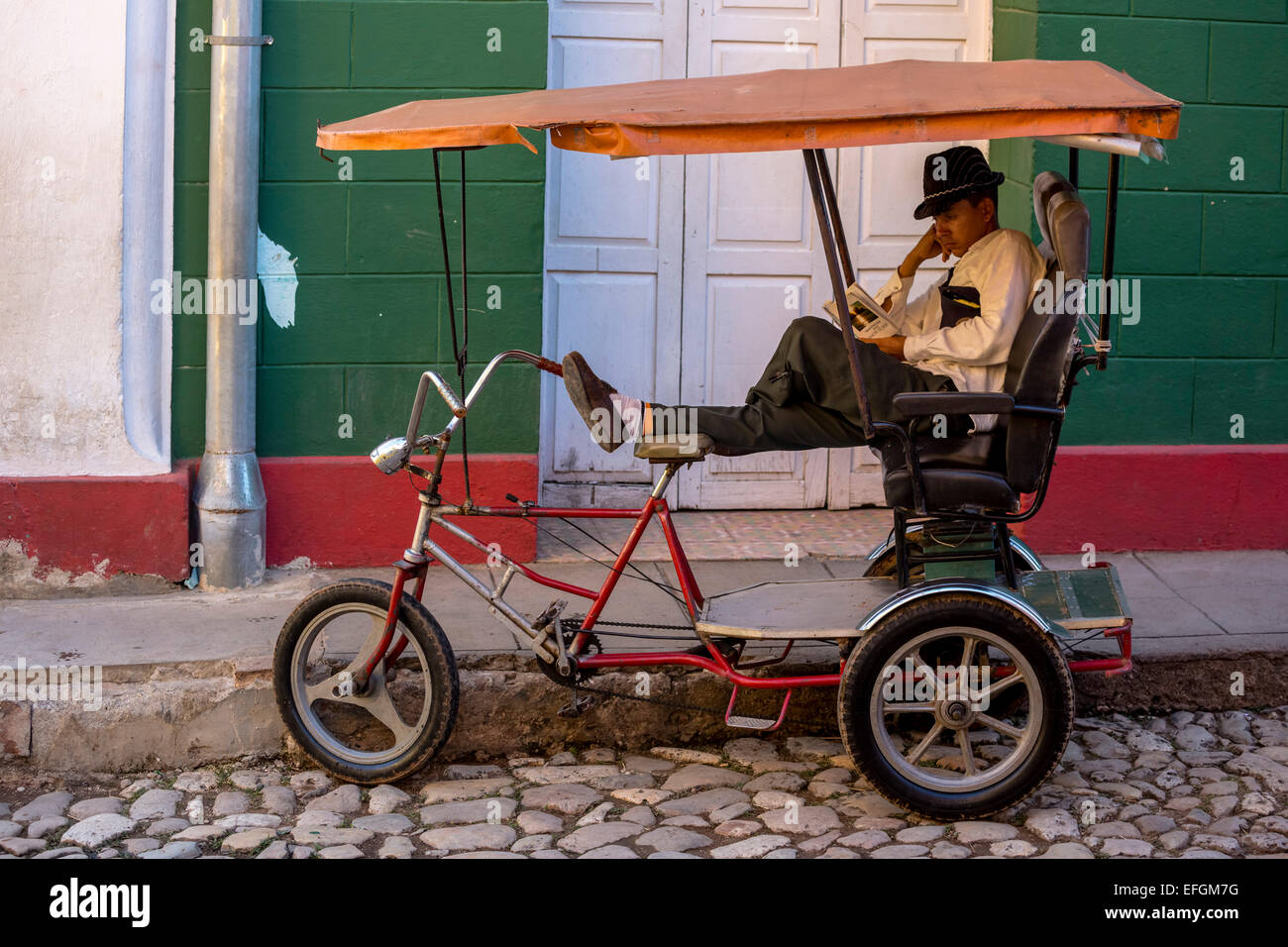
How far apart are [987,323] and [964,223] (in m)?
0.41

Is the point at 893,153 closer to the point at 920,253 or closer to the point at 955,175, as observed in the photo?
the point at 920,253

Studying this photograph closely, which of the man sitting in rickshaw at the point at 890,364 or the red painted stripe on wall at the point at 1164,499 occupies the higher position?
the man sitting in rickshaw at the point at 890,364

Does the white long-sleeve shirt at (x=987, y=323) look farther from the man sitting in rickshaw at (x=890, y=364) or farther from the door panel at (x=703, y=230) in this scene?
the door panel at (x=703, y=230)

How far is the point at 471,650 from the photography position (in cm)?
498

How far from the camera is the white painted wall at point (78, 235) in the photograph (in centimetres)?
562

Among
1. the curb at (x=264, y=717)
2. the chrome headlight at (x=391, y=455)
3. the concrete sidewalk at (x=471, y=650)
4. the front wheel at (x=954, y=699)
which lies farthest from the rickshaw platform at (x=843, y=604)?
the chrome headlight at (x=391, y=455)

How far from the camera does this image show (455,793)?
4.46 meters

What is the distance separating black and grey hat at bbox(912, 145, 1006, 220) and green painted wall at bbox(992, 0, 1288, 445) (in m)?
1.68

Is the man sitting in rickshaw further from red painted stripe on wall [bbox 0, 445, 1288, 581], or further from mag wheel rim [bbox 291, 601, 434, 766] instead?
red painted stripe on wall [bbox 0, 445, 1288, 581]

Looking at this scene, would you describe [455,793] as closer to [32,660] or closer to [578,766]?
[578,766]

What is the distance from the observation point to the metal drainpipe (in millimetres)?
5656

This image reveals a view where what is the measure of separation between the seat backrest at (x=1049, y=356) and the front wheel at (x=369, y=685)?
1754 millimetres

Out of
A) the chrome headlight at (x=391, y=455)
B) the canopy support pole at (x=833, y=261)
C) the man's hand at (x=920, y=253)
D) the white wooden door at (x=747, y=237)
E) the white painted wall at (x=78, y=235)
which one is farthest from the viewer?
the white wooden door at (x=747, y=237)

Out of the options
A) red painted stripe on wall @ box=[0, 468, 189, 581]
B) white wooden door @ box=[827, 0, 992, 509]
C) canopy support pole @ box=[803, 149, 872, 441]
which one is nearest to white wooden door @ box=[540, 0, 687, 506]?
white wooden door @ box=[827, 0, 992, 509]
